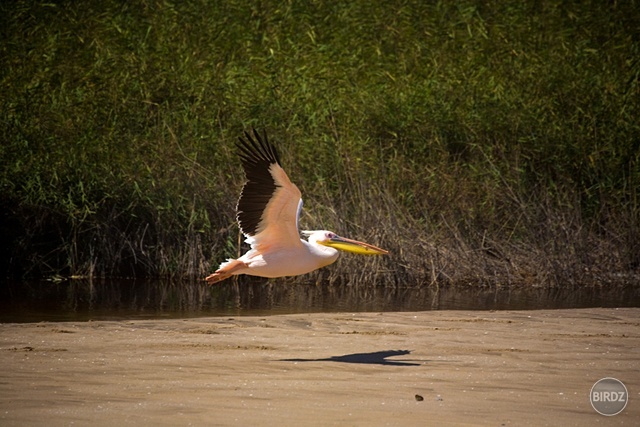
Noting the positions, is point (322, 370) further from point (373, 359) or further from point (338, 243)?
point (338, 243)

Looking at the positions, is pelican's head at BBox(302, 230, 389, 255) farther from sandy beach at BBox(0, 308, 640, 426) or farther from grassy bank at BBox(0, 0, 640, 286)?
→ grassy bank at BBox(0, 0, 640, 286)

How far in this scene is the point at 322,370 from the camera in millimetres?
5621

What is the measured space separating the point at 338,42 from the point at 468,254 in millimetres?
5459

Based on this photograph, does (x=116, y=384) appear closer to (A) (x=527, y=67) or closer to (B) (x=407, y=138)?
(B) (x=407, y=138)

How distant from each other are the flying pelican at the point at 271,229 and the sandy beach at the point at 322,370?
1.38 ft

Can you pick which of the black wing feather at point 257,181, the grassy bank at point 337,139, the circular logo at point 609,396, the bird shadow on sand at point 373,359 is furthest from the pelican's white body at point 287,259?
the grassy bank at point 337,139

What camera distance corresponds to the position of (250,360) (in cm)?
589

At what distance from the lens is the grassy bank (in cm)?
1080

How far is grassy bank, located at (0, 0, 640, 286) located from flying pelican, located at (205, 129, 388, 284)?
122 inches

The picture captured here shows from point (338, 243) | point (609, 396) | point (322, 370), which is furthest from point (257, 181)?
point (609, 396)

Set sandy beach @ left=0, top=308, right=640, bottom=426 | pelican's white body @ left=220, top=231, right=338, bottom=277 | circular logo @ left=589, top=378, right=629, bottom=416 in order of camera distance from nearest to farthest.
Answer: sandy beach @ left=0, top=308, right=640, bottom=426 < circular logo @ left=589, top=378, right=629, bottom=416 < pelican's white body @ left=220, top=231, right=338, bottom=277

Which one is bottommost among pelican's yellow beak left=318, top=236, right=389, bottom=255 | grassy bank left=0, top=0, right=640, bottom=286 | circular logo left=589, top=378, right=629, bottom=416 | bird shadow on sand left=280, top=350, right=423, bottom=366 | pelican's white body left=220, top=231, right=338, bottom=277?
circular logo left=589, top=378, right=629, bottom=416

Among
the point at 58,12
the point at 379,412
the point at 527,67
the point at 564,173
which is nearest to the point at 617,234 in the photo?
the point at 564,173

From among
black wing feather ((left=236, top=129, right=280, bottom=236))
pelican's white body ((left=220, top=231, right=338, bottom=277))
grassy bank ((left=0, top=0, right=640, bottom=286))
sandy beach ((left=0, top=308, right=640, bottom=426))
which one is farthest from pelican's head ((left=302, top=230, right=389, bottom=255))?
grassy bank ((left=0, top=0, right=640, bottom=286))
